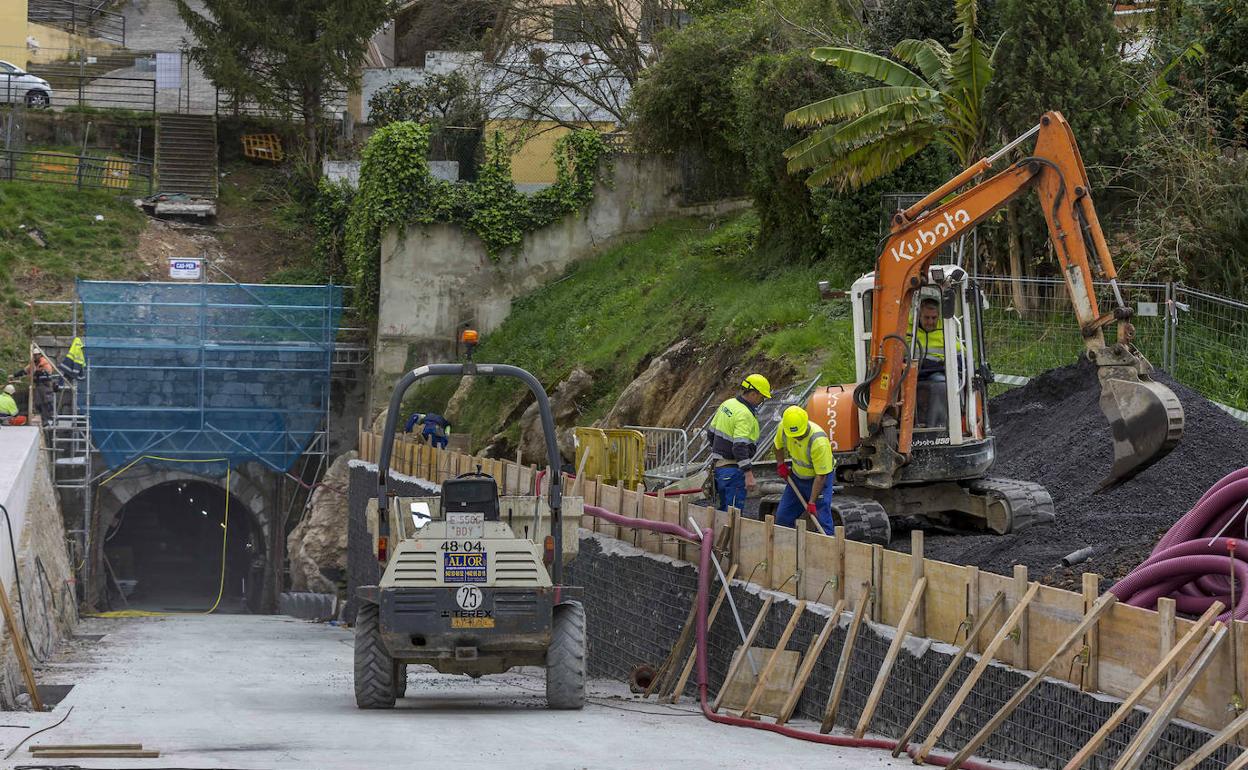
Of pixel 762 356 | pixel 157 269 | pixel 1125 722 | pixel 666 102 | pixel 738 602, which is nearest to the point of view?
pixel 1125 722

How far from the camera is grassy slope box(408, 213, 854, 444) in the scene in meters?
27.9

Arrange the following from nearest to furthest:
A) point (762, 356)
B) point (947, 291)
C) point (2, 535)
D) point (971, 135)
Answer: point (947, 291) → point (2, 535) → point (971, 135) → point (762, 356)

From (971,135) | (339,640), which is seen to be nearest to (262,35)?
(339,640)

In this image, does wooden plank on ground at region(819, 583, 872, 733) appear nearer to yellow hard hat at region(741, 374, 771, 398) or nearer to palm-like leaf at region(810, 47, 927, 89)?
yellow hard hat at region(741, 374, 771, 398)

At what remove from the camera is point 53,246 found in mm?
41062

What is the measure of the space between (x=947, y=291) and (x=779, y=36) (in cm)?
1862

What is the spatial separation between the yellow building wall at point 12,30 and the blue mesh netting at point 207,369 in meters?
14.4

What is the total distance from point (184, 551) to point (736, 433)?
3294 centimetres

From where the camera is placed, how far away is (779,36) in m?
32.5

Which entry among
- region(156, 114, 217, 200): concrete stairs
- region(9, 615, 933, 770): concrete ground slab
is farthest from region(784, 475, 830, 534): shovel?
region(156, 114, 217, 200): concrete stairs

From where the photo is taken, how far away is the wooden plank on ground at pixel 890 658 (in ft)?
33.7

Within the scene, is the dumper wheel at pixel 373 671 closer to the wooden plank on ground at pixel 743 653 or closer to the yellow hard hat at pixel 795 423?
the wooden plank on ground at pixel 743 653

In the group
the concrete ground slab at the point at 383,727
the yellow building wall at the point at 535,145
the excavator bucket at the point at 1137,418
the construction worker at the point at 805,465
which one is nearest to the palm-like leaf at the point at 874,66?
the concrete ground slab at the point at 383,727

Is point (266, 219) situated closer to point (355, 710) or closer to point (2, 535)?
point (2, 535)
